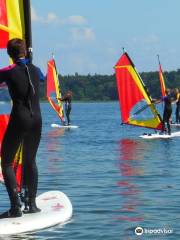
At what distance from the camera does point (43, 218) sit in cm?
757

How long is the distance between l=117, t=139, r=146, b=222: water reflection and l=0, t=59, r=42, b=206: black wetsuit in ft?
4.80

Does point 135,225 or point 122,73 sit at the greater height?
point 122,73

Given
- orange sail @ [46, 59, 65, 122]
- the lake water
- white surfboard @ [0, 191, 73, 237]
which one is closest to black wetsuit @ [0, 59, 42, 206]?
white surfboard @ [0, 191, 73, 237]

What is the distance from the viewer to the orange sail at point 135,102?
25.2 metres

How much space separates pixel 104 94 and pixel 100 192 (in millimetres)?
145260

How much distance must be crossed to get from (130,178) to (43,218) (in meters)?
Result: 4.75

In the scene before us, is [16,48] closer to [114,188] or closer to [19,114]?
[19,114]

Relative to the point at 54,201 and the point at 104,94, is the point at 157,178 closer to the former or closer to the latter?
the point at 54,201

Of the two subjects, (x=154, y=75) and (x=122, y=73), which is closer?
(x=122, y=73)

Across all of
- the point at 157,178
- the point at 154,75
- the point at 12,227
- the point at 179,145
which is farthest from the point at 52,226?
the point at 154,75

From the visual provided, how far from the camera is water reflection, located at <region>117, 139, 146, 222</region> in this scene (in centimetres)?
851

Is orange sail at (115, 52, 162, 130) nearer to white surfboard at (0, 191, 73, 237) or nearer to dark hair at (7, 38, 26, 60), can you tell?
white surfboard at (0, 191, 73, 237)

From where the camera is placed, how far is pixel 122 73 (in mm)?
26156

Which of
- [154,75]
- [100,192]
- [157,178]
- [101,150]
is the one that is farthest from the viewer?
[154,75]
